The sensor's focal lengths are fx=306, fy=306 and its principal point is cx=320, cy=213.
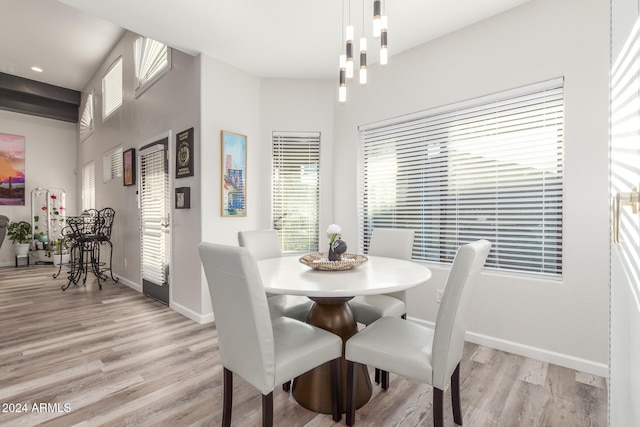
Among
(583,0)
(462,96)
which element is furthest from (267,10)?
(583,0)

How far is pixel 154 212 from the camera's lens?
384 centimetres

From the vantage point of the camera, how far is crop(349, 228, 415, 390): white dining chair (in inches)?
82.0

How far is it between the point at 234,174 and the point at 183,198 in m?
0.59

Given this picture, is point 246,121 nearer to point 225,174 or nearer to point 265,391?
point 225,174

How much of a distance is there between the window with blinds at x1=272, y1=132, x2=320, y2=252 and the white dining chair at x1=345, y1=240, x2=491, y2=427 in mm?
2250

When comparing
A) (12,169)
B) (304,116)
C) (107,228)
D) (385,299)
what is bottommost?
(385,299)

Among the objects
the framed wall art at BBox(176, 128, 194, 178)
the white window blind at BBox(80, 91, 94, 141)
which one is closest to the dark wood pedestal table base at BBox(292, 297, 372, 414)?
the framed wall art at BBox(176, 128, 194, 178)

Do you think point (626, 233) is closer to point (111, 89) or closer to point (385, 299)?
point (385, 299)

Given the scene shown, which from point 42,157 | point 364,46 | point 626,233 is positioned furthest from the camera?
point 42,157

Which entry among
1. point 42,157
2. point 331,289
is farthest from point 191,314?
point 42,157

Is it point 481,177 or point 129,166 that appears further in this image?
point 129,166

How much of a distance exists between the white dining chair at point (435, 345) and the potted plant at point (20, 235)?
25.0 ft

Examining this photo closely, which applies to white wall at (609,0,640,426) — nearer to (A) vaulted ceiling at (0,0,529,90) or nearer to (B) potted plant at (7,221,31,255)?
(A) vaulted ceiling at (0,0,529,90)

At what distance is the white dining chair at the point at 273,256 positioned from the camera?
2.15m
